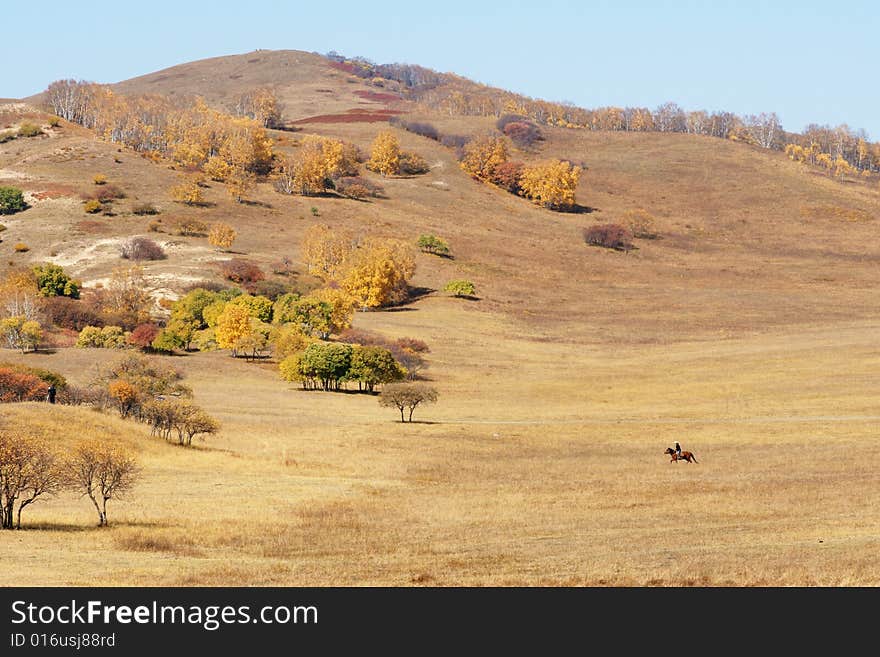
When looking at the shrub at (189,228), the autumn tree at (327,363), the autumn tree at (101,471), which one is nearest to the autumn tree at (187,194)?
the shrub at (189,228)

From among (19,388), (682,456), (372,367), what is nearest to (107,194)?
(372,367)

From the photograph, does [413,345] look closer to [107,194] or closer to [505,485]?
[505,485]

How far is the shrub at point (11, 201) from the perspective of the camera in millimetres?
160750

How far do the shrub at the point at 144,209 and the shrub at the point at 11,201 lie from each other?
655 inches

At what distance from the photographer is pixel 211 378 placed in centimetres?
9269

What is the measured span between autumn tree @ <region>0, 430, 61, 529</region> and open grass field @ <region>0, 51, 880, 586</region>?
1.01 metres

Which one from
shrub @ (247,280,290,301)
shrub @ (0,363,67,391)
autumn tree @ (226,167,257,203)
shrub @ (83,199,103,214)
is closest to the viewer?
shrub @ (0,363,67,391)

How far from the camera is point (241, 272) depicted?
447 feet

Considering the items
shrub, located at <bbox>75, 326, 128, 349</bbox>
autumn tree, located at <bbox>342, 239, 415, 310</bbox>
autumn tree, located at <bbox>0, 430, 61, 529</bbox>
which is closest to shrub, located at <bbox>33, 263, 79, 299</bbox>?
shrub, located at <bbox>75, 326, 128, 349</bbox>

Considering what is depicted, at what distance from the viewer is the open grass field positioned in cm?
3180

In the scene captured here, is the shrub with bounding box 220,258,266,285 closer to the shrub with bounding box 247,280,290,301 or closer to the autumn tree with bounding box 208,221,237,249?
the shrub with bounding box 247,280,290,301
